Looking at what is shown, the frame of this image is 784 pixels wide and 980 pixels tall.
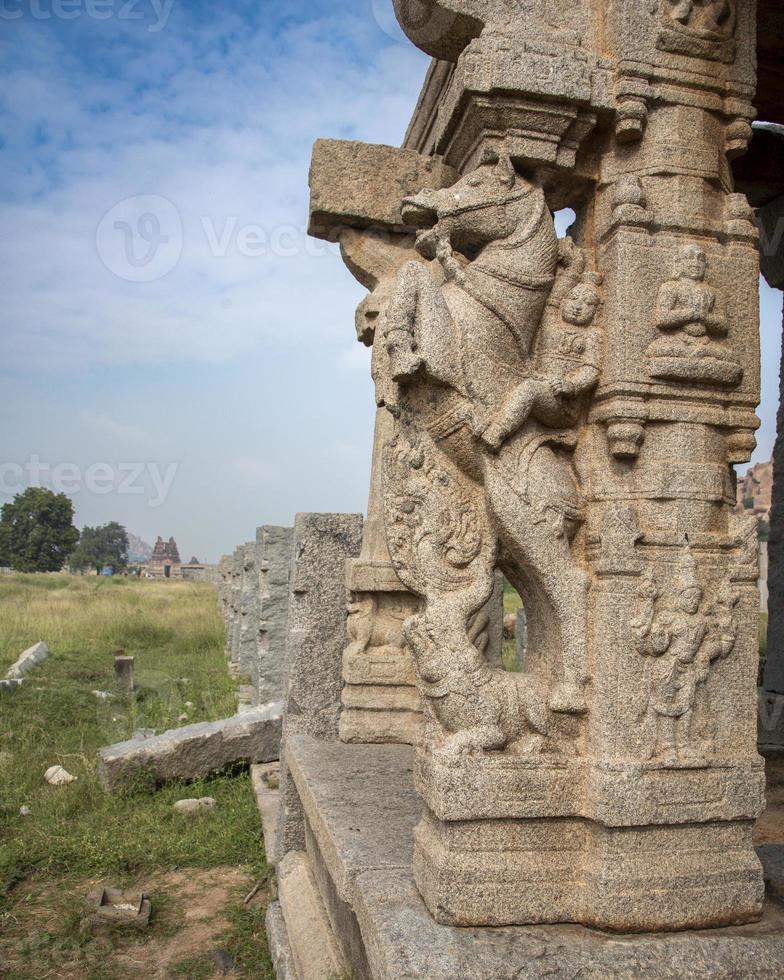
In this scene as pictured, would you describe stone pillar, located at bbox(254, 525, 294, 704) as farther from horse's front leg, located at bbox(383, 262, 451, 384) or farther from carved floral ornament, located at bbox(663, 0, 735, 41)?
carved floral ornament, located at bbox(663, 0, 735, 41)

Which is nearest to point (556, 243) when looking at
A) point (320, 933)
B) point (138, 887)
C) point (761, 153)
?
point (320, 933)

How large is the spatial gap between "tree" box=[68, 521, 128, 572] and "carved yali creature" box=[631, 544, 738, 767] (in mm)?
81670

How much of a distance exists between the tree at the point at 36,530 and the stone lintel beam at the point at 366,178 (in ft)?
174

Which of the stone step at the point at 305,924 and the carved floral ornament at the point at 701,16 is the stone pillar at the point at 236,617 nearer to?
the stone step at the point at 305,924

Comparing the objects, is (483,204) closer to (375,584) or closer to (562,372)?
(562,372)

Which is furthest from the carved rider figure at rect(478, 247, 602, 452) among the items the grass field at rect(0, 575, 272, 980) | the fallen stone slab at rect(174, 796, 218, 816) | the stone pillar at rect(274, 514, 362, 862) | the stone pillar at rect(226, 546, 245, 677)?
the stone pillar at rect(226, 546, 245, 677)

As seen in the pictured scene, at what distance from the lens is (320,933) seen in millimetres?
3734

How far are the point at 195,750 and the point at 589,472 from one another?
4971 mm

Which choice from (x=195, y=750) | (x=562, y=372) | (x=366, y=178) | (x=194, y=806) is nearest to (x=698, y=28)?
(x=562, y=372)

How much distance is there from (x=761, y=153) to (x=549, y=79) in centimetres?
526

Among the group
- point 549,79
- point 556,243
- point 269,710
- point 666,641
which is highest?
point 549,79

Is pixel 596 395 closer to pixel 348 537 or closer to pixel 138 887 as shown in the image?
Answer: pixel 348 537

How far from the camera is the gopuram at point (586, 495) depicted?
2705mm

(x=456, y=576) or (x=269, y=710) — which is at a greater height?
(x=456, y=576)
